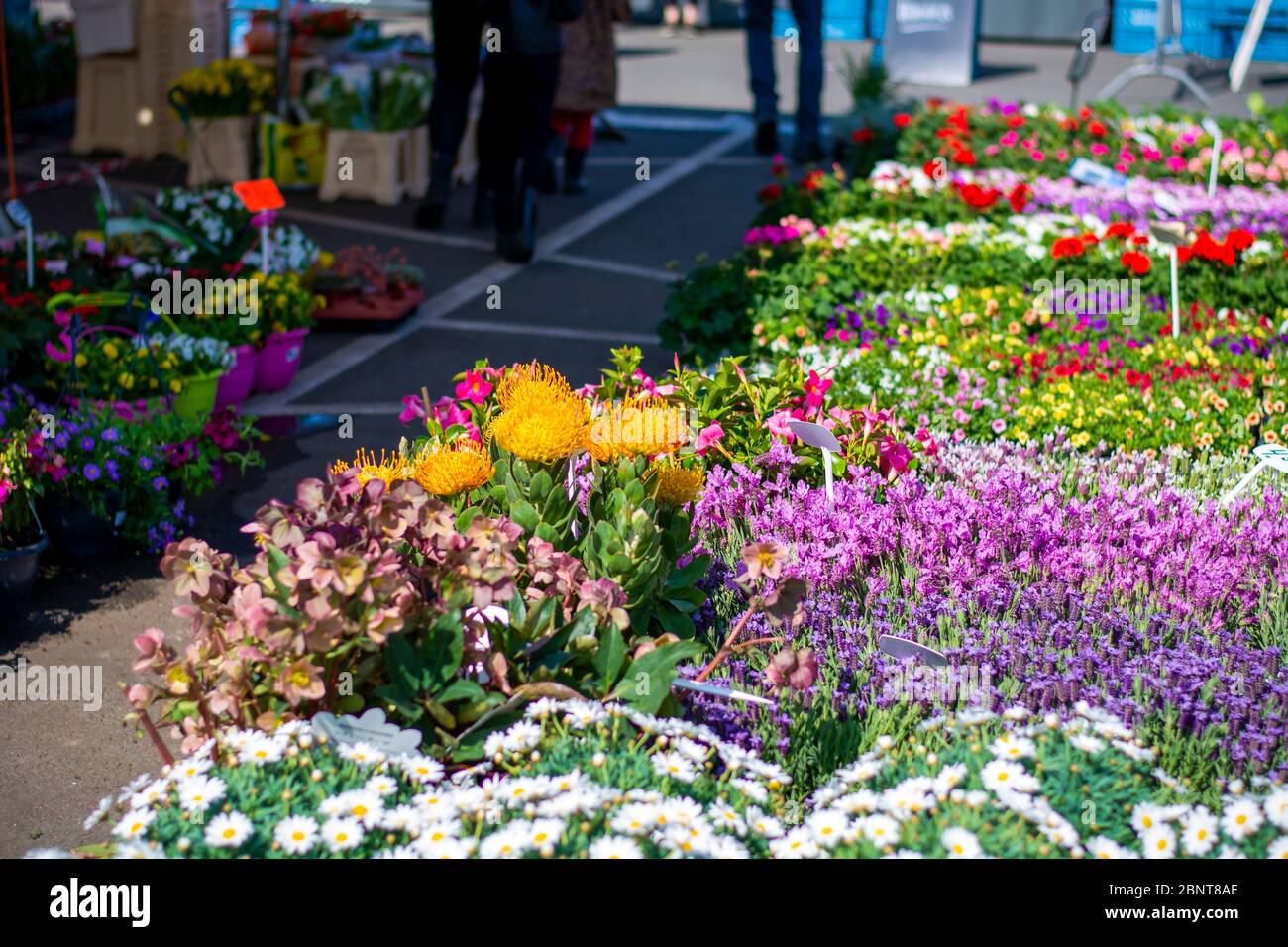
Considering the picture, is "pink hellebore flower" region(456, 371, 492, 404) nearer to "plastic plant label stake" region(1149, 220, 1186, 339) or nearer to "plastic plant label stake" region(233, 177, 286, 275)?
"plastic plant label stake" region(233, 177, 286, 275)

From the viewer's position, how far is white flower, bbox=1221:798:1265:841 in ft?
7.82

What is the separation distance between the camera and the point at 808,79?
10961mm

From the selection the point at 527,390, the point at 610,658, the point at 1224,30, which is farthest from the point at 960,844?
the point at 1224,30

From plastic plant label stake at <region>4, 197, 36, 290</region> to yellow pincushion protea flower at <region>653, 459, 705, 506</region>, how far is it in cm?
319

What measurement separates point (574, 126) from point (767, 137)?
203cm

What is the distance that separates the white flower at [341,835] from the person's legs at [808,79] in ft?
30.1

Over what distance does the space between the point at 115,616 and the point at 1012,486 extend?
251 cm

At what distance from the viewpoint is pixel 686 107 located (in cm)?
1447

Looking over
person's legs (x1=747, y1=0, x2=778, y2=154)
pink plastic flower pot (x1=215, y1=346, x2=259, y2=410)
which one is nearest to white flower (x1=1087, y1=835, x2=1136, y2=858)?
pink plastic flower pot (x1=215, y1=346, x2=259, y2=410)

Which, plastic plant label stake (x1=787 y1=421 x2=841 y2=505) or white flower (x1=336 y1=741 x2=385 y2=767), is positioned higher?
plastic plant label stake (x1=787 y1=421 x2=841 y2=505)

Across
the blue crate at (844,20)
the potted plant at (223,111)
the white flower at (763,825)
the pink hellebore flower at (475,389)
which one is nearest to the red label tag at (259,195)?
the pink hellebore flower at (475,389)

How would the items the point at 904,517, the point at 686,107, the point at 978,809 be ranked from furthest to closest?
the point at 686,107, the point at 904,517, the point at 978,809

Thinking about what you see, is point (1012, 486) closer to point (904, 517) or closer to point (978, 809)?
point (904, 517)
